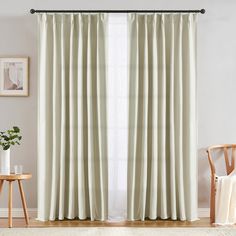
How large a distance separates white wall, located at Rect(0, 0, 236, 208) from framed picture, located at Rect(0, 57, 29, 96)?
7 centimetres

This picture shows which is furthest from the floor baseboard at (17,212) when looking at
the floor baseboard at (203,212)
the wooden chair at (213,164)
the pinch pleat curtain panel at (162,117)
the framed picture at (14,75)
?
the wooden chair at (213,164)

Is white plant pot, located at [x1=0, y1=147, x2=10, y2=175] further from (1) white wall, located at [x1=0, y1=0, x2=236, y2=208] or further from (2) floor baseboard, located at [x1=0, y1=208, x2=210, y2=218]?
(2) floor baseboard, located at [x1=0, y1=208, x2=210, y2=218]

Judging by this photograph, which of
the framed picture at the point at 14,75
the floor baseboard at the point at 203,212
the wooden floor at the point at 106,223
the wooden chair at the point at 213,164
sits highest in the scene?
the framed picture at the point at 14,75

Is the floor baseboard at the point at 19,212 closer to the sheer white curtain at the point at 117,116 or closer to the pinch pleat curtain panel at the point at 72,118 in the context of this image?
the pinch pleat curtain panel at the point at 72,118

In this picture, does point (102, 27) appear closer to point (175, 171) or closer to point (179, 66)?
point (179, 66)

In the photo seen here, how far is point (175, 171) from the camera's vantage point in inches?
205

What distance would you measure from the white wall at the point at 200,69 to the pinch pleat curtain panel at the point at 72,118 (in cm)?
27

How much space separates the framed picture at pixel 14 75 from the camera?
5.42 metres

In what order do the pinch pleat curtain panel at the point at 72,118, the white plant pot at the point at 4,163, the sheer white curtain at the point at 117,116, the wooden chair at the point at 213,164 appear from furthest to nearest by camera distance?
the sheer white curtain at the point at 117,116, the pinch pleat curtain panel at the point at 72,118, the wooden chair at the point at 213,164, the white plant pot at the point at 4,163

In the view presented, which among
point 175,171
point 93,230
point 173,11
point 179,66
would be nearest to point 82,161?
point 175,171

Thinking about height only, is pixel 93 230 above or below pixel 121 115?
below

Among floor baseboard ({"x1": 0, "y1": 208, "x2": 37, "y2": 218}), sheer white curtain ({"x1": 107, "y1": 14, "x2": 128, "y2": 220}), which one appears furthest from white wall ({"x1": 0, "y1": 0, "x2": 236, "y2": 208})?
sheer white curtain ({"x1": 107, "y1": 14, "x2": 128, "y2": 220})

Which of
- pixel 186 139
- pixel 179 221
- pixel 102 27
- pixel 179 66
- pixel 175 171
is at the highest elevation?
pixel 102 27

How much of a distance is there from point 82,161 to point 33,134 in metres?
0.67
